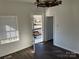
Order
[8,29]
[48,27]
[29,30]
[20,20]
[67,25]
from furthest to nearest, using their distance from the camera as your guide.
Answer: [48,27], [29,30], [20,20], [67,25], [8,29]

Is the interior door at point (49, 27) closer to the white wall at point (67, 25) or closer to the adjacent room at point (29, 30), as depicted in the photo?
the adjacent room at point (29, 30)

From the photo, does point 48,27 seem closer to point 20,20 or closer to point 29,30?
point 29,30

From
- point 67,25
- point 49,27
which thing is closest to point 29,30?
point 49,27

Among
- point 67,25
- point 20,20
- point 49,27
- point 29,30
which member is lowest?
point 29,30

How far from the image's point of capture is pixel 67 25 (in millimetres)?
5520

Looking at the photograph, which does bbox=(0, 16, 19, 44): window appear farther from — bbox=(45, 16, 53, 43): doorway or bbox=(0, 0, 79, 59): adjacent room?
bbox=(45, 16, 53, 43): doorway

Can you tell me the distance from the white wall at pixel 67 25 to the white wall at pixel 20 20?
178 centimetres

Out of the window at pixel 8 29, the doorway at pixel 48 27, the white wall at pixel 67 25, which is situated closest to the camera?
the window at pixel 8 29

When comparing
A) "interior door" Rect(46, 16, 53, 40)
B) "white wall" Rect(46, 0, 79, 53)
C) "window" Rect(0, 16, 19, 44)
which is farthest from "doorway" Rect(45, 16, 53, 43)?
"window" Rect(0, 16, 19, 44)

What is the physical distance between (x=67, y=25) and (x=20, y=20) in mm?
2884

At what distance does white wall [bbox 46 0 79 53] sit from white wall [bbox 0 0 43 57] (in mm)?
1781

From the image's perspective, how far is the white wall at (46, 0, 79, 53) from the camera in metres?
5.05

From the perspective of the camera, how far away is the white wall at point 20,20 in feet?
16.1

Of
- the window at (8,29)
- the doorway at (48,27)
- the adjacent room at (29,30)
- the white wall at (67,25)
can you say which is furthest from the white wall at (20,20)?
the white wall at (67,25)
